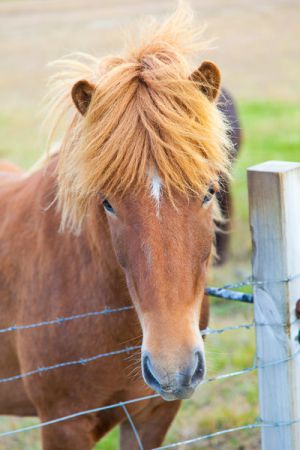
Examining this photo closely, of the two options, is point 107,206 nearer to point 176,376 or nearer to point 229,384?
point 176,376

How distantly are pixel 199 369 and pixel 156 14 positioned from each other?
62.7 ft

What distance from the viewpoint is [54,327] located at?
2.82 m

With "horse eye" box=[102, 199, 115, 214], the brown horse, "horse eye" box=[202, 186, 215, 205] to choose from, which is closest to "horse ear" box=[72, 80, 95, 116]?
the brown horse

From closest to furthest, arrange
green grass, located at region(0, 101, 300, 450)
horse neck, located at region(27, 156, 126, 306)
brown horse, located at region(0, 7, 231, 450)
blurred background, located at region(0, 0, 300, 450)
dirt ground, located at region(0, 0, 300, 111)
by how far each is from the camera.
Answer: brown horse, located at region(0, 7, 231, 450) < horse neck, located at region(27, 156, 126, 306) < green grass, located at region(0, 101, 300, 450) < blurred background, located at region(0, 0, 300, 450) < dirt ground, located at region(0, 0, 300, 111)

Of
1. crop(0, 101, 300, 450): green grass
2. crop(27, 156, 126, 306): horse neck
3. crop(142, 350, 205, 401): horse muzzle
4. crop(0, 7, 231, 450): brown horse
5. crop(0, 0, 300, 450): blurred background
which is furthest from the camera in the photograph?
crop(0, 0, 300, 450): blurred background

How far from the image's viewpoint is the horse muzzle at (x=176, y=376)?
2053 mm

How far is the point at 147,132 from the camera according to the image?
7.61 feet

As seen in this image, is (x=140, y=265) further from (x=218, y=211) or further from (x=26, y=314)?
(x=26, y=314)

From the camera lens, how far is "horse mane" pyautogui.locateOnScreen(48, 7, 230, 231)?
7.47 ft

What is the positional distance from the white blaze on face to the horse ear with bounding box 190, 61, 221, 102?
39 centimetres

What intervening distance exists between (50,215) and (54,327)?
48 centimetres

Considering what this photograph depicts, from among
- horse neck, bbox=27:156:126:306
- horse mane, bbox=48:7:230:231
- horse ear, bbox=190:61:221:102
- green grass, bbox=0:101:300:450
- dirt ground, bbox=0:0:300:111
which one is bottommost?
green grass, bbox=0:101:300:450

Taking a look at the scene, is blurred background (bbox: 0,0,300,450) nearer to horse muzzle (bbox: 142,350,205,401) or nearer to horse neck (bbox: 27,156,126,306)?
horse neck (bbox: 27,156,126,306)

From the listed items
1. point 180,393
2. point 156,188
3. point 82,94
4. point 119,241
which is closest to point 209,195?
point 156,188
